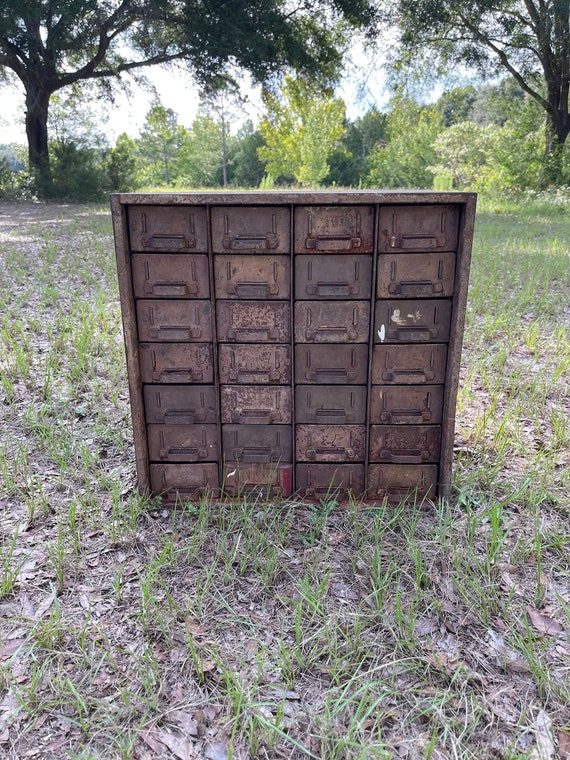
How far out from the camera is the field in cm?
167

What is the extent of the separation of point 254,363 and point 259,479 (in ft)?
1.94

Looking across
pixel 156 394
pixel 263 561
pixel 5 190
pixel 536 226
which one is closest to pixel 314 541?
pixel 263 561

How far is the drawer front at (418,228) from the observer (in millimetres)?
2338

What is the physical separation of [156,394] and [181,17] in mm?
16302

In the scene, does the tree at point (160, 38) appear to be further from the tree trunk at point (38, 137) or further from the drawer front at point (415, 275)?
the drawer front at point (415, 275)

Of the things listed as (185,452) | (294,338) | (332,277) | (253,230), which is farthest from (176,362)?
(332,277)

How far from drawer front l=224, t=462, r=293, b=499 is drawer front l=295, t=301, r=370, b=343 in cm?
65

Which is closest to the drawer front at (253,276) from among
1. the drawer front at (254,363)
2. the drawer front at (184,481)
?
the drawer front at (254,363)

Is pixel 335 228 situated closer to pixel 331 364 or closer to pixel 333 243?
pixel 333 243

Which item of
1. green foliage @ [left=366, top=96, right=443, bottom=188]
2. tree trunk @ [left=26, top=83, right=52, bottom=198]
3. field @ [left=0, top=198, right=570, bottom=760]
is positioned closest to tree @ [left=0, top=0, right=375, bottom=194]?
tree trunk @ [left=26, top=83, right=52, bottom=198]

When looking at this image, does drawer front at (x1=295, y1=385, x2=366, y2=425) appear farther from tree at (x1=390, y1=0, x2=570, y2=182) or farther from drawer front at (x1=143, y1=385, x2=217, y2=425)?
tree at (x1=390, y1=0, x2=570, y2=182)

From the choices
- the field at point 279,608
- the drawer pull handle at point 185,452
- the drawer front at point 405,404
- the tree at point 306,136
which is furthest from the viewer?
the tree at point 306,136

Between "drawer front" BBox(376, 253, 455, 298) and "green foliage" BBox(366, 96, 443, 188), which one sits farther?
"green foliage" BBox(366, 96, 443, 188)

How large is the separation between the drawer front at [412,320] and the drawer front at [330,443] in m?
0.47
